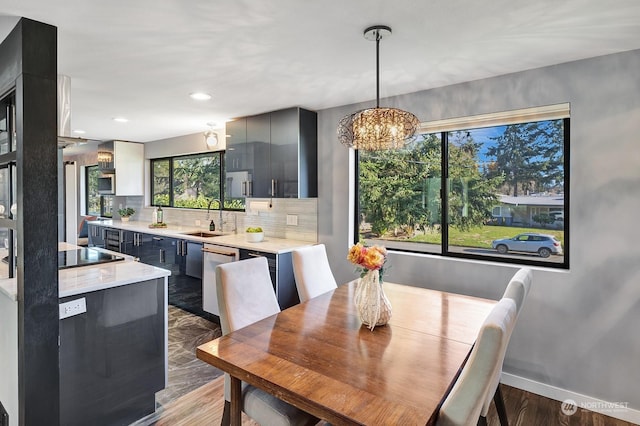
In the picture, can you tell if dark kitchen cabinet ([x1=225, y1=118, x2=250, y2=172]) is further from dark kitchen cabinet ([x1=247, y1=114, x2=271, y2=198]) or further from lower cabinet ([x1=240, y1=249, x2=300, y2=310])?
lower cabinet ([x1=240, y1=249, x2=300, y2=310])

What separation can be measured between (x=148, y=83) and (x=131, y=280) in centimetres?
160

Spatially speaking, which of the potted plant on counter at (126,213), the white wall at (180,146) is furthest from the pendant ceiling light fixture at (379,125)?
the potted plant on counter at (126,213)

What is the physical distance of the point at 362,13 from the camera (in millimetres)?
1685

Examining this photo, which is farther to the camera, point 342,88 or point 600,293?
point 342,88

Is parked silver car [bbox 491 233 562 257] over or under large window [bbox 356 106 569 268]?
under

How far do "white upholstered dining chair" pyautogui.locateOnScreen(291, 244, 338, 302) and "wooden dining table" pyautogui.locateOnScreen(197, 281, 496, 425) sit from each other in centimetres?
36

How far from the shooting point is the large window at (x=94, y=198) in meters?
6.79

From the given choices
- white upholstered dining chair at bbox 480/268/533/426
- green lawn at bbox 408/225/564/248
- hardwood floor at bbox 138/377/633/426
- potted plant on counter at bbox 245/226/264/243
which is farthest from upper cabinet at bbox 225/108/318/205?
white upholstered dining chair at bbox 480/268/533/426

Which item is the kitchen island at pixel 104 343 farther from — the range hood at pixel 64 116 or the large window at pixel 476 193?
the large window at pixel 476 193

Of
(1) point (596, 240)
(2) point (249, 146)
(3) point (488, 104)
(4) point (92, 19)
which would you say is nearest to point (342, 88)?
(3) point (488, 104)

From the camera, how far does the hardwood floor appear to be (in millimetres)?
2123

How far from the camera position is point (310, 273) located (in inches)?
100

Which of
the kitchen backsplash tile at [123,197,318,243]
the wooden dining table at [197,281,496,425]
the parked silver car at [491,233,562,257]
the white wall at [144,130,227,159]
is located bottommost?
the wooden dining table at [197,281,496,425]

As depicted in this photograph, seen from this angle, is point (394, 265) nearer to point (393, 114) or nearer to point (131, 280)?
point (393, 114)
